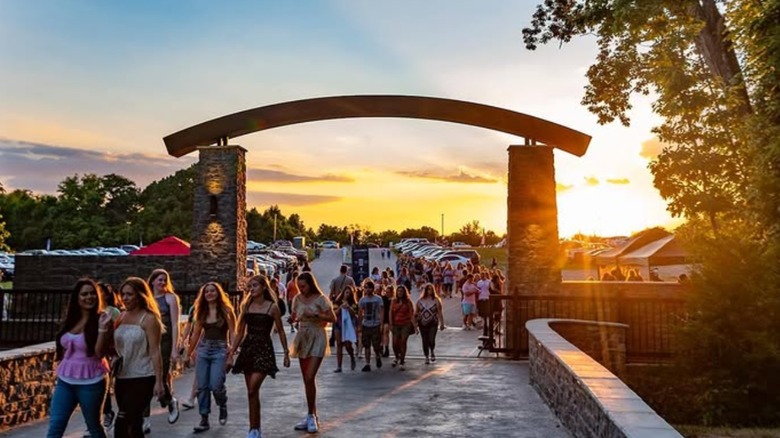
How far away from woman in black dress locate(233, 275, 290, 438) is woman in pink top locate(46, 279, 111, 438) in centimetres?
151

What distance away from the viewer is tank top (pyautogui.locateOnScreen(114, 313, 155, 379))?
5570 millimetres

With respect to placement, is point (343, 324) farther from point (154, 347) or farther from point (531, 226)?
point (154, 347)

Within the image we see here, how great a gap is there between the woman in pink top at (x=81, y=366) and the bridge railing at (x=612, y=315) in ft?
29.2

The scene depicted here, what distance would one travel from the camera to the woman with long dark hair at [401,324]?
1221 cm

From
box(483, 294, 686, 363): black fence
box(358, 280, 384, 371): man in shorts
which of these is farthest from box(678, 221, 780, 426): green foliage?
box(358, 280, 384, 371): man in shorts

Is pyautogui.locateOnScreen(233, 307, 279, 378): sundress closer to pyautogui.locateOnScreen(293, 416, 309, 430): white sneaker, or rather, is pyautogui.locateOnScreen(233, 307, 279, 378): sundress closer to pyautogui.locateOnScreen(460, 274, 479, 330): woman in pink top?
pyautogui.locateOnScreen(293, 416, 309, 430): white sneaker

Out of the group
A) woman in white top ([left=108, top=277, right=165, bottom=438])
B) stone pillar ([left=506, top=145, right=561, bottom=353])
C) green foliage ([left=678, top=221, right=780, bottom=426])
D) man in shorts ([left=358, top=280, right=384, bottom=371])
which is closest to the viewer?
woman in white top ([left=108, top=277, right=165, bottom=438])

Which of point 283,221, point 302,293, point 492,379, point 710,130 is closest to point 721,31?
point 710,130

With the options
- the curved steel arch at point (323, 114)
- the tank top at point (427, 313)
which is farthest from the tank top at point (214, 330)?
the curved steel arch at point (323, 114)

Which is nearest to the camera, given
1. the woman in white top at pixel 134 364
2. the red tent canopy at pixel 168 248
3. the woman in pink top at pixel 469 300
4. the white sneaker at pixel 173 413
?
the woman in white top at pixel 134 364

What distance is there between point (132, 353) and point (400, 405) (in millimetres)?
4081

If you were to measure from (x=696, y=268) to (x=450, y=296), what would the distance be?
1984 centimetres

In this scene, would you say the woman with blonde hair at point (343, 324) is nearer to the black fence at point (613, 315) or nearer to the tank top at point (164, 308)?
the black fence at point (613, 315)

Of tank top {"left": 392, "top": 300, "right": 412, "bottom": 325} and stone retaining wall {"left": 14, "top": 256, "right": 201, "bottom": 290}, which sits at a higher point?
stone retaining wall {"left": 14, "top": 256, "right": 201, "bottom": 290}
